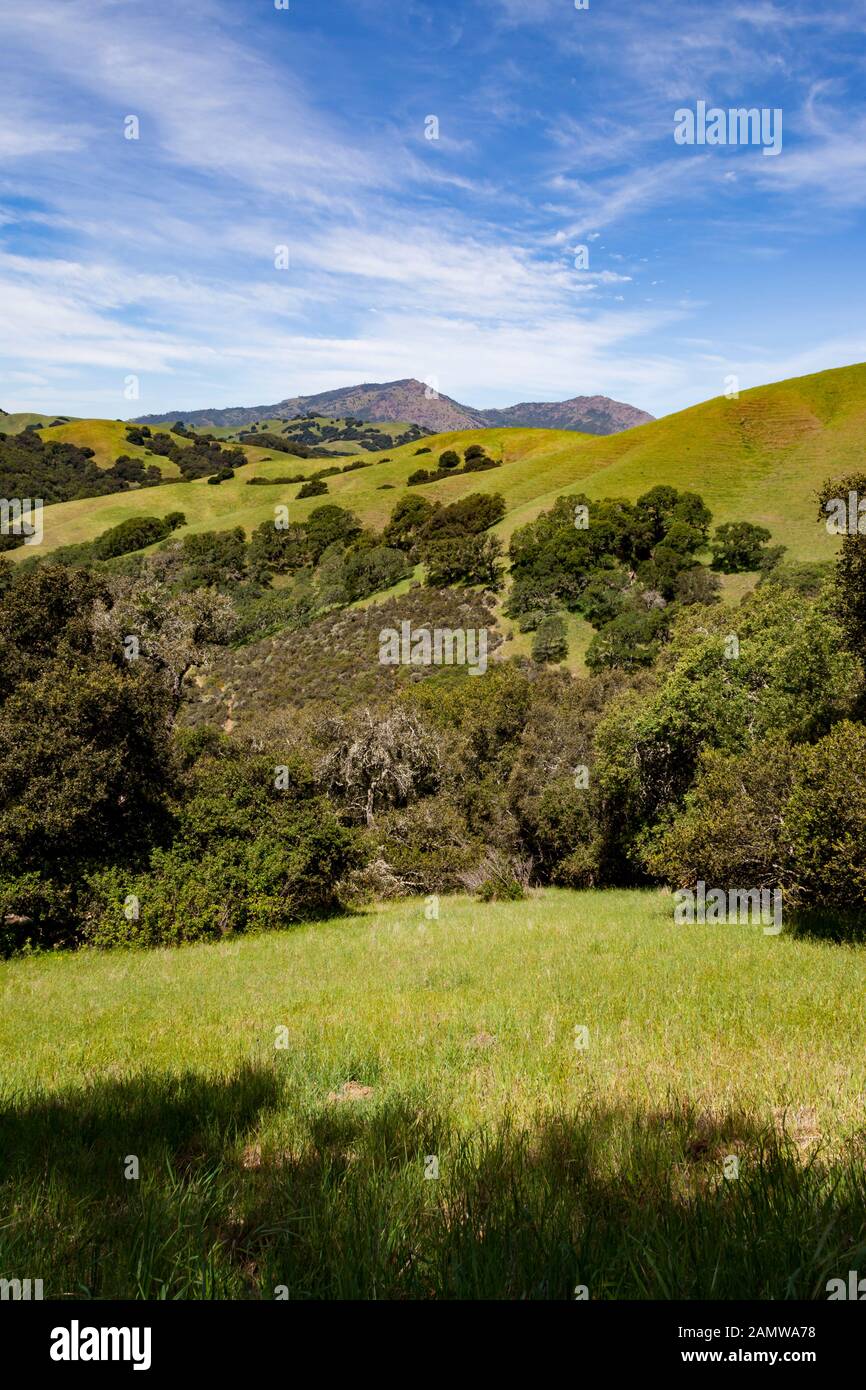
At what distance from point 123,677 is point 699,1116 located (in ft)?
59.0

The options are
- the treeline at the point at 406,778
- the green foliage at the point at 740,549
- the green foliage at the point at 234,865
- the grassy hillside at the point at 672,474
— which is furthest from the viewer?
the grassy hillside at the point at 672,474

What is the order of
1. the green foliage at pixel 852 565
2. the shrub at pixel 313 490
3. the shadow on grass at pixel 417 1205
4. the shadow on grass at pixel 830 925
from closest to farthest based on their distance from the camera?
1. the shadow on grass at pixel 417 1205
2. the shadow on grass at pixel 830 925
3. the green foliage at pixel 852 565
4. the shrub at pixel 313 490

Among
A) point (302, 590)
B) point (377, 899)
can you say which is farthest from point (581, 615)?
point (377, 899)

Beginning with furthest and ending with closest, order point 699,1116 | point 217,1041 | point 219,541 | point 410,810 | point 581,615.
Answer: point 219,541 < point 581,615 < point 410,810 < point 217,1041 < point 699,1116

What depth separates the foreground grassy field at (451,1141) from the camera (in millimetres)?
2734

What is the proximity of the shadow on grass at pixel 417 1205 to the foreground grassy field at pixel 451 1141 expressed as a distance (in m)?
0.01

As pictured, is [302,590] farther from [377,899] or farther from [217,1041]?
[217,1041]

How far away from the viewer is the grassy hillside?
254 feet

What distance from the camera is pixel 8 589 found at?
19.8m

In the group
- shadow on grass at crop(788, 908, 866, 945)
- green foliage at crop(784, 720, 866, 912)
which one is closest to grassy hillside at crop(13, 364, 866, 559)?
shadow on grass at crop(788, 908, 866, 945)

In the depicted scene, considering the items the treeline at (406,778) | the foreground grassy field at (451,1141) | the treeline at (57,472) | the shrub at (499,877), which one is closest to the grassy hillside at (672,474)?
the treeline at (57,472)

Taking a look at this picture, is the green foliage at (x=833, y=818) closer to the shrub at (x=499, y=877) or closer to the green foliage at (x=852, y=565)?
the green foliage at (x=852, y=565)
